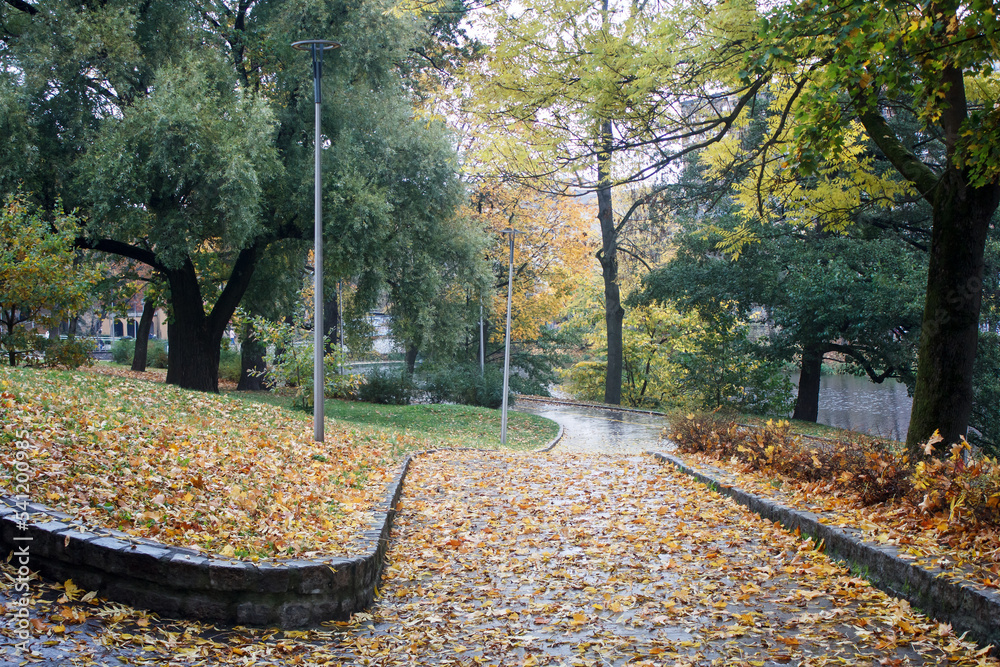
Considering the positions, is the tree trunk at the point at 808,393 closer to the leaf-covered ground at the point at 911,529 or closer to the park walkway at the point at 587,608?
the leaf-covered ground at the point at 911,529

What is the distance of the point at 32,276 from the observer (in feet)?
40.9

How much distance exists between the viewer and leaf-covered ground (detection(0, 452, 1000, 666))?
387cm

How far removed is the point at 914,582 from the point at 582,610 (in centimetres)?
217

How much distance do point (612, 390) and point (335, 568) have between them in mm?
25914

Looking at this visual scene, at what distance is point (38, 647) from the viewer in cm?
331

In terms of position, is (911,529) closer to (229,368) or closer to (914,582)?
(914,582)

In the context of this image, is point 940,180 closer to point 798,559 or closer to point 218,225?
point 798,559

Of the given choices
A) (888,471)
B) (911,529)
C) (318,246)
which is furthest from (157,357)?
(911,529)

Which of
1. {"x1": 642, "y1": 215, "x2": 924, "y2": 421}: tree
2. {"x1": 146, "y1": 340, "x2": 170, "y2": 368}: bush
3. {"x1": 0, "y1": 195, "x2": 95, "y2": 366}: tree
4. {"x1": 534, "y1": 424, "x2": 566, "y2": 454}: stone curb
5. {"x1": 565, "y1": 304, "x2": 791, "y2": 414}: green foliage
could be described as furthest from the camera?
{"x1": 146, "y1": 340, "x2": 170, "y2": 368}: bush

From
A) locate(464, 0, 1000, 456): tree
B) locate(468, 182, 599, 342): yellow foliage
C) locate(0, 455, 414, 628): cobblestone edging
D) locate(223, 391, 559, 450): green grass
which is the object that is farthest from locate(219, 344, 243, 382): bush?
locate(0, 455, 414, 628): cobblestone edging

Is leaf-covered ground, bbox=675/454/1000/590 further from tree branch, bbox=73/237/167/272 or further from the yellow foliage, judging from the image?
the yellow foliage

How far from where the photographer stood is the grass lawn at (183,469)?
4.79 meters

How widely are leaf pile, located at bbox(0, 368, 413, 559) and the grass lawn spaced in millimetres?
14

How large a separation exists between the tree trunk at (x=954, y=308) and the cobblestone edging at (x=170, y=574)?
6040mm
